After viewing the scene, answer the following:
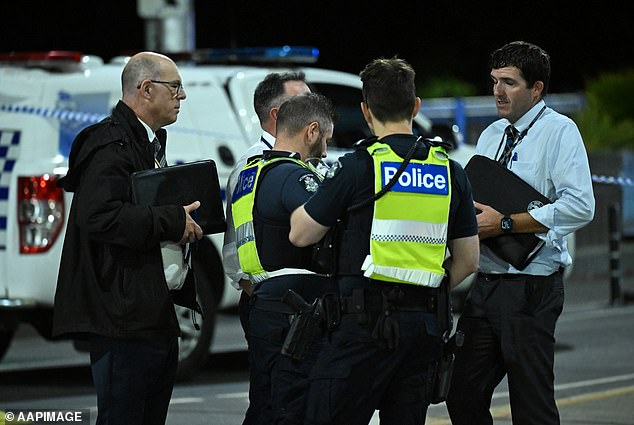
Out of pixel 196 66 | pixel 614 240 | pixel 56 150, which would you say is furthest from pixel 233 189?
pixel 614 240

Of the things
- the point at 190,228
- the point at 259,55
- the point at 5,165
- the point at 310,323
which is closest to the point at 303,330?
the point at 310,323

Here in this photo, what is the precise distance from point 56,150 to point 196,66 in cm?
205

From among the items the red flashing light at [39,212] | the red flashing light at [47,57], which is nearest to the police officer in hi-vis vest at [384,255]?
the red flashing light at [39,212]

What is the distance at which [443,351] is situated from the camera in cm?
538

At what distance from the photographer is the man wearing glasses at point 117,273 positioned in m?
5.52

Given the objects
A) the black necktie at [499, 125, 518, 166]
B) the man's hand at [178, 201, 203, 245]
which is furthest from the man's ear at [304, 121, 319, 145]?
the black necktie at [499, 125, 518, 166]

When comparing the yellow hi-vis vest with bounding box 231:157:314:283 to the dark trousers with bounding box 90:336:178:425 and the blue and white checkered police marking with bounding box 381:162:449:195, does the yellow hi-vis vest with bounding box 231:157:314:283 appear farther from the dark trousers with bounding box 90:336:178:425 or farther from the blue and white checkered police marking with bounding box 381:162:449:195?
the blue and white checkered police marking with bounding box 381:162:449:195

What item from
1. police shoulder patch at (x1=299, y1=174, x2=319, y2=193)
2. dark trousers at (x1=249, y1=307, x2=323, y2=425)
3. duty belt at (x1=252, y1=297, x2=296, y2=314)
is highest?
police shoulder patch at (x1=299, y1=174, x2=319, y2=193)

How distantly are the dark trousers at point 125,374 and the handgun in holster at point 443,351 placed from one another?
43.7 inches

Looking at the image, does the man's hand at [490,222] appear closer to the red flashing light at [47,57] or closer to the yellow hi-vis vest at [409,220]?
the yellow hi-vis vest at [409,220]

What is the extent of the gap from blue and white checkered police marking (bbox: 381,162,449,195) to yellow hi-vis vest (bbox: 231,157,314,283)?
28.6 inches

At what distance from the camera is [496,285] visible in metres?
6.36

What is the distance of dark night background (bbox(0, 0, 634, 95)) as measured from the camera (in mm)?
34281

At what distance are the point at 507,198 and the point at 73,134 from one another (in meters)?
4.28
